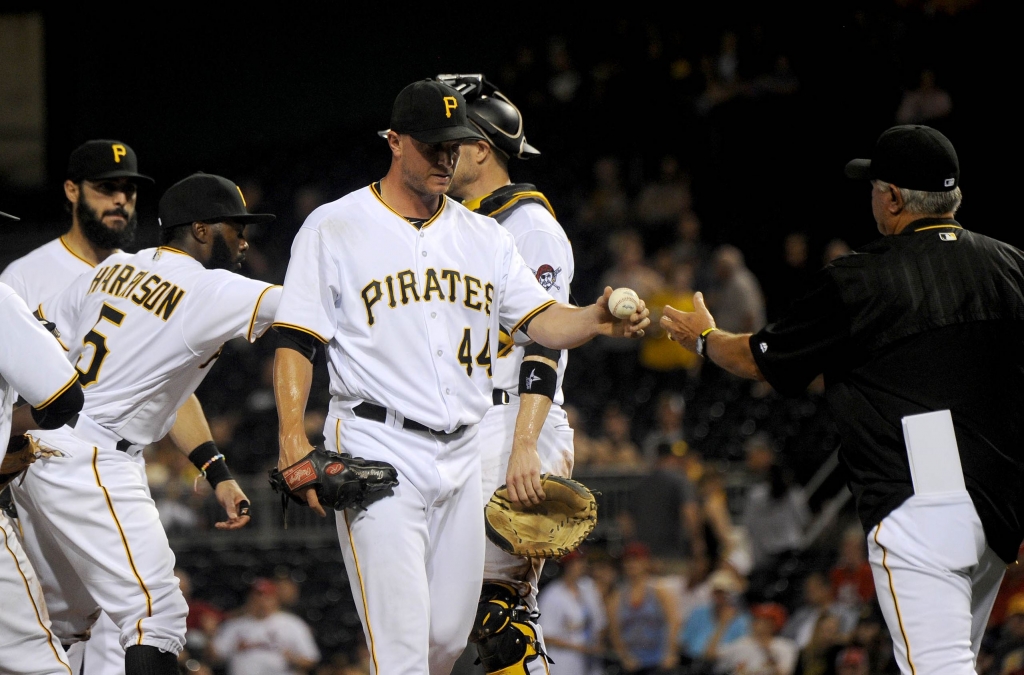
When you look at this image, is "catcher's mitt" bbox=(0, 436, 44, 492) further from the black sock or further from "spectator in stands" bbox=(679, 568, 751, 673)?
"spectator in stands" bbox=(679, 568, 751, 673)

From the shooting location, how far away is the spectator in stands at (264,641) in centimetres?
901

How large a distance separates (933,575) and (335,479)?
72.9 inches

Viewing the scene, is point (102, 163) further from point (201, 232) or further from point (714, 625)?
point (714, 625)

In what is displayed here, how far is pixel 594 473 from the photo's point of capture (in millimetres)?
10461

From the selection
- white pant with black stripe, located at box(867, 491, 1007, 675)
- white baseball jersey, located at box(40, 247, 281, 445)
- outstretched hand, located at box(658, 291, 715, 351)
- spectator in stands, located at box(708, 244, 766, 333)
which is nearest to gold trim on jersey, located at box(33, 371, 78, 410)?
white baseball jersey, located at box(40, 247, 281, 445)

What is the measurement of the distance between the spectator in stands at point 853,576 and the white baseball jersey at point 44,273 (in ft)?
18.1

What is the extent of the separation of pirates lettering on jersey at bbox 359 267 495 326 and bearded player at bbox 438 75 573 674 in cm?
58

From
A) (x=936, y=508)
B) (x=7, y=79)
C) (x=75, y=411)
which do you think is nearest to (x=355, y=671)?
(x=75, y=411)

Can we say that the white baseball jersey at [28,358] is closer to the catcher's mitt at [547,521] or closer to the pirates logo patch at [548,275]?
the catcher's mitt at [547,521]

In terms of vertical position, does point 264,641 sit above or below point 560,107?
below

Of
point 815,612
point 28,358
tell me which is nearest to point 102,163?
point 28,358

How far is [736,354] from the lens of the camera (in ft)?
14.0

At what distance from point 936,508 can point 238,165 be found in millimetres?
13968

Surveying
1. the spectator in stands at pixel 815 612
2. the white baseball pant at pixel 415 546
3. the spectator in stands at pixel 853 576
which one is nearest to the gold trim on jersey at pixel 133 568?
the white baseball pant at pixel 415 546
